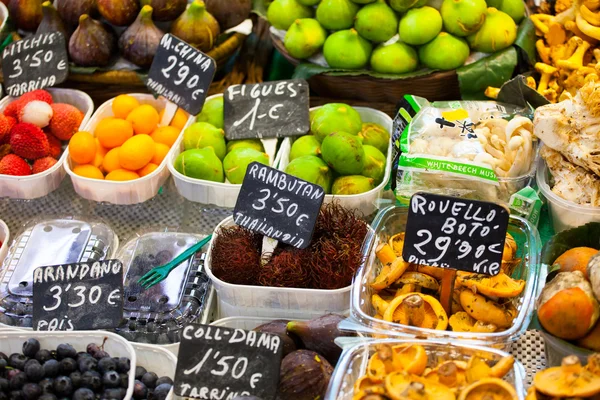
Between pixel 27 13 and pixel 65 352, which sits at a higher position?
pixel 27 13

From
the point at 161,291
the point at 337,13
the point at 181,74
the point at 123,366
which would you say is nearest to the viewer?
the point at 123,366

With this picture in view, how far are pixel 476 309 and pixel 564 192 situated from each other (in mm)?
516

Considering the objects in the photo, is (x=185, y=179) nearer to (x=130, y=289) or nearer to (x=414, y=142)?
(x=130, y=289)

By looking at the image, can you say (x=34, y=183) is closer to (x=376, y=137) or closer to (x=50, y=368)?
(x=50, y=368)

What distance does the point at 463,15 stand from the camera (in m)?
2.33

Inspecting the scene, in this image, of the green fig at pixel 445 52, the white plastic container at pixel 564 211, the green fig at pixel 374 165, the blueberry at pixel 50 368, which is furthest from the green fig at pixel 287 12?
the blueberry at pixel 50 368

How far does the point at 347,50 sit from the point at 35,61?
3.58 feet

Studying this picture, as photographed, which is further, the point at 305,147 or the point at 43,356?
the point at 305,147

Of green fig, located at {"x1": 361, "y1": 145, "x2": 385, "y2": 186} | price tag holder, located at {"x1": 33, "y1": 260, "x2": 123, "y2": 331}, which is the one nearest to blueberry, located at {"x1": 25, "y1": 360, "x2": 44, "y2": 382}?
price tag holder, located at {"x1": 33, "y1": 260, "x2": 123, "y2": 331}

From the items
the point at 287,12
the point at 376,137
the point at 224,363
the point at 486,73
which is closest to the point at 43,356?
the point at 224,363

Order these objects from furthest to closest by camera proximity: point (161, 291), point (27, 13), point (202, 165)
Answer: point (27, 13), point (202, 165), point (161, 291)

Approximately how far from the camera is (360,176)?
6.61 ft

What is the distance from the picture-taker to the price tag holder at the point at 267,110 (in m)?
2.26

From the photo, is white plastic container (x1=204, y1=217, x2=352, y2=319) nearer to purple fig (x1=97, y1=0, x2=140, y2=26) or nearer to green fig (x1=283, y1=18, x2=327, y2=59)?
green fig (x1=283, y1=18, x2=327, y2=59)
